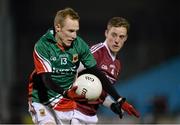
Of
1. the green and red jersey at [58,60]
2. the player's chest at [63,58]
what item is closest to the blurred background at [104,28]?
the green and red jersey at [58,60]

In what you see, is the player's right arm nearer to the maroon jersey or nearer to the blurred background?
the maroon jersey

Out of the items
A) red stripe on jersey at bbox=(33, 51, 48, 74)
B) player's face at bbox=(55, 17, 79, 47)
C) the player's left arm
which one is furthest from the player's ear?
the player's left arm

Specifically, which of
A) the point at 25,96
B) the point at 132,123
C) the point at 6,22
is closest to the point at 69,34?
the point at 132,123

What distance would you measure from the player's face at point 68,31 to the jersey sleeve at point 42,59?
0.20 meters

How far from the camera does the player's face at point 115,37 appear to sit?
25.3ft

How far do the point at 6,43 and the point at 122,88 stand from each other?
303 cm

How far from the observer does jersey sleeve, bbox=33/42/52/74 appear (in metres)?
7.10

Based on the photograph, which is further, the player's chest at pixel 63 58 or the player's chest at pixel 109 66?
the player's chest at pixel 109 66

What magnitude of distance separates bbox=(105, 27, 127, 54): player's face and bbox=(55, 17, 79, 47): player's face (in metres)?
0.71

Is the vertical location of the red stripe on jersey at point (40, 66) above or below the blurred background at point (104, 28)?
above

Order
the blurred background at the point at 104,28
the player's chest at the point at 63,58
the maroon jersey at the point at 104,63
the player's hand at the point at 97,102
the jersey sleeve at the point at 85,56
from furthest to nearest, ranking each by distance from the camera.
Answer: the blurred background at the point at 104,28
the maroon jersey at the point at 104,63
the player's hand at the point at 97,102
the jersey sleeve at the point at 85,56
the player's chest at the point at 63,58

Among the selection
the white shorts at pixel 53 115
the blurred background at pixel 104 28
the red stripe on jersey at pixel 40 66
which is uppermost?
the red stripe on jersey at pixel 40 66

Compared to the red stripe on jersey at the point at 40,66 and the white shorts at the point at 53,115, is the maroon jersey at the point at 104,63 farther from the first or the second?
the red stripe on jersey at the point at 40,66

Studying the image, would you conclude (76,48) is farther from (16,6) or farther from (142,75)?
(16,6)
